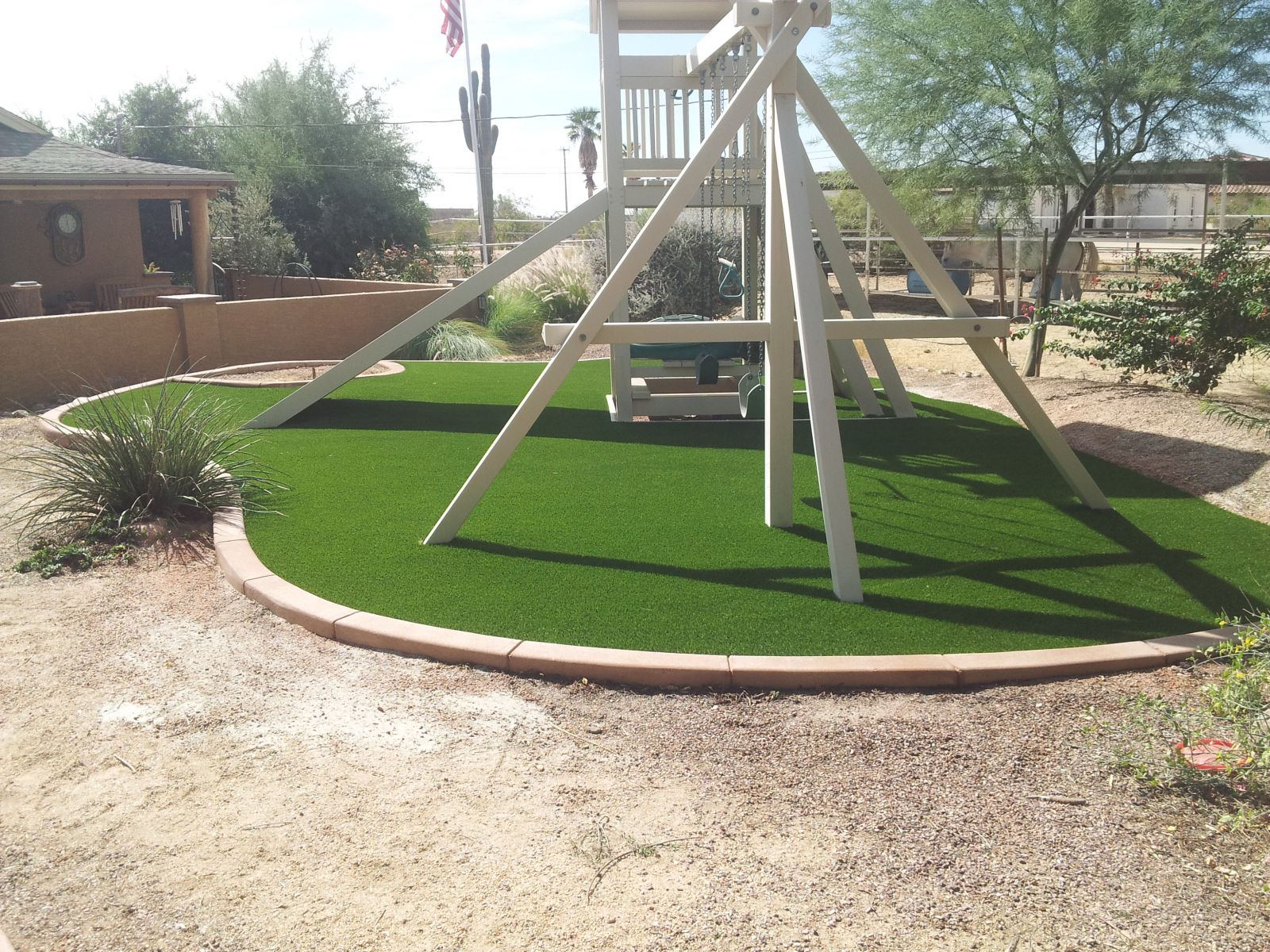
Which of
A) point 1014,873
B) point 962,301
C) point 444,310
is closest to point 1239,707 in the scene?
point 1014,873

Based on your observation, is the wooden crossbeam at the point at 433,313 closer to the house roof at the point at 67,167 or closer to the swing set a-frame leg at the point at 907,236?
the swing set a-frame leg at the point at 907,236

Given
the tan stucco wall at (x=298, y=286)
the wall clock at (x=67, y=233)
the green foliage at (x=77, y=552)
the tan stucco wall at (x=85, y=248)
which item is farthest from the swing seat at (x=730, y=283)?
the wall clock at (x=67, y=233)

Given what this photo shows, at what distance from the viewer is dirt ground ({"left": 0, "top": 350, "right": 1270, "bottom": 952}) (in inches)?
102

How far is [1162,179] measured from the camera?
11234 millimetres

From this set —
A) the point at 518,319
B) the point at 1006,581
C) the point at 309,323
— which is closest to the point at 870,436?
the point at 1006,581

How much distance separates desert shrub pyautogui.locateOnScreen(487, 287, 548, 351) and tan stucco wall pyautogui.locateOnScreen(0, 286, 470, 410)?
62.8 inches

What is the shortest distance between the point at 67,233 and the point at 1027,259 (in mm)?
16962

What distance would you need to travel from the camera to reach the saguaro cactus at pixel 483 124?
96.3 feet

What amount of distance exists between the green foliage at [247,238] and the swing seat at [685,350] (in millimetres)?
10763

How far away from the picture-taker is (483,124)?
34.8 metres

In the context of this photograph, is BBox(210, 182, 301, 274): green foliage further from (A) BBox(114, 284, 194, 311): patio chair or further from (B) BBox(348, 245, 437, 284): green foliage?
(A) BBox(114, 284, 194, 311): patio chair

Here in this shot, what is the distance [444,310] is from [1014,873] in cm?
750

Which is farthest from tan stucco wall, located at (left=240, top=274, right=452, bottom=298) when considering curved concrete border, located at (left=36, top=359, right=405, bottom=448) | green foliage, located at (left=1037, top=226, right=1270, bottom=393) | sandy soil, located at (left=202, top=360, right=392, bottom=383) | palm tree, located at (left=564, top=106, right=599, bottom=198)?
palm tree, located at (left=564, top=106, right=599, bottom=198)

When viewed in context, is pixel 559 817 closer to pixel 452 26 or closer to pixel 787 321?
pixel 787 321
